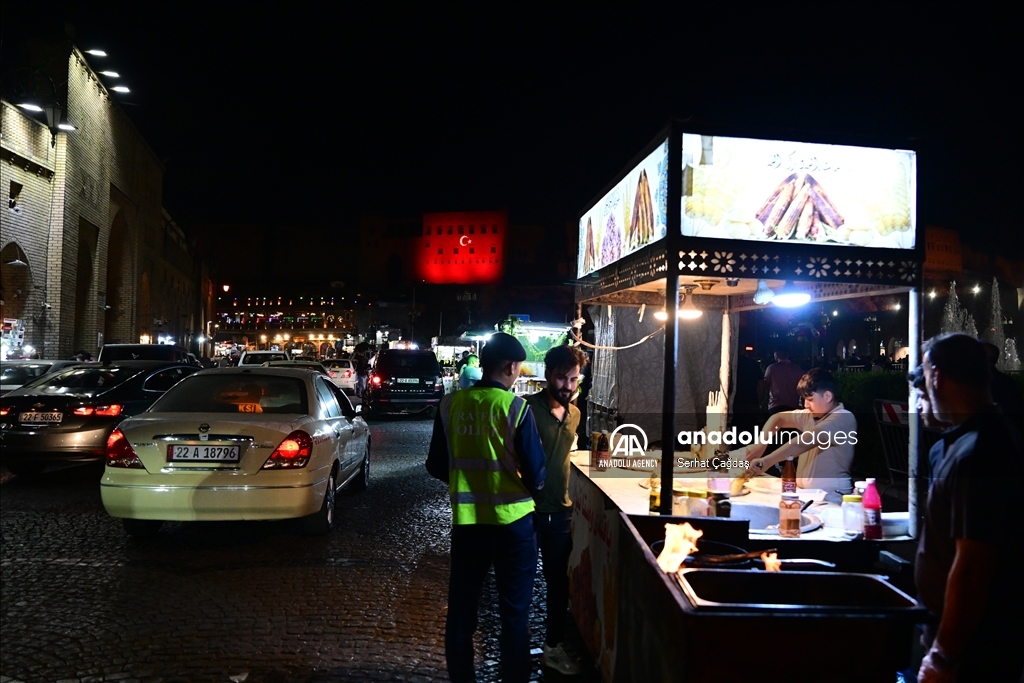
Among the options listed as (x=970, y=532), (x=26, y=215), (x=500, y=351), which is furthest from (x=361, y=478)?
(x=26, y=215)

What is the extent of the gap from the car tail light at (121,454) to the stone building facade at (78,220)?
1869 cm

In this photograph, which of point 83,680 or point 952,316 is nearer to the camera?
point 83,680

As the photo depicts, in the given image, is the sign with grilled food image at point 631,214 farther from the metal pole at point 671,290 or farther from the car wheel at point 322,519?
the car wheel at point 322,519

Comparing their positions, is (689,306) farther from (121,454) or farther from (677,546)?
(121,454)

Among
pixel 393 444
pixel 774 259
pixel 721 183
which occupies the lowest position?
pixel 393 444

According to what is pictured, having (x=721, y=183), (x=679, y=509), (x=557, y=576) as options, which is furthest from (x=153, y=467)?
(x=721, y=183)

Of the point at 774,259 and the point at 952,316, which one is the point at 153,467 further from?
the point at 952,316

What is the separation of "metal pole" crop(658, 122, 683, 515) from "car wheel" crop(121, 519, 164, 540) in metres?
5.07

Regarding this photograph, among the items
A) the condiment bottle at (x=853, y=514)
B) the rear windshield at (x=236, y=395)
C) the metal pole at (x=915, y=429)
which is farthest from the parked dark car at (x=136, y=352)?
the metal pole at (x=915, y=429)

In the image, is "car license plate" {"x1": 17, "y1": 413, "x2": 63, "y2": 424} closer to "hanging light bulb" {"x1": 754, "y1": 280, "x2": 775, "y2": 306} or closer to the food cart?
the food cart

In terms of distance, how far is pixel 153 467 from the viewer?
597cm

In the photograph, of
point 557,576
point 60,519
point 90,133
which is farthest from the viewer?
point 90,133

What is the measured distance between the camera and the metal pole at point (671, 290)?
363cm

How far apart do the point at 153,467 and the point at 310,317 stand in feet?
325
